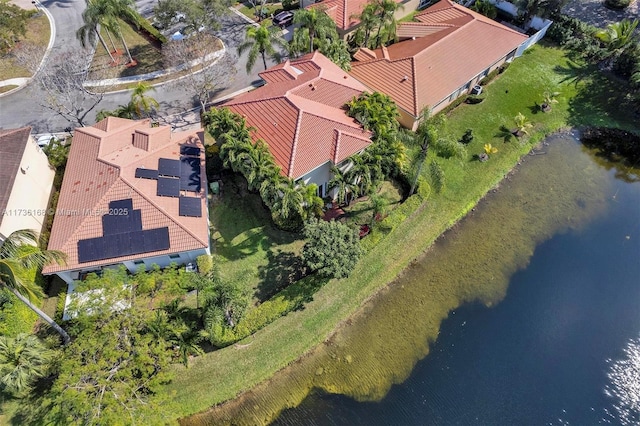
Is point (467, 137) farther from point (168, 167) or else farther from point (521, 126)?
point (168, 167)

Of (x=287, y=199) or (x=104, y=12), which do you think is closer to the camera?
(x=287, y=199)

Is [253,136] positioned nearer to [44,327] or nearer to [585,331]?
[44,327]

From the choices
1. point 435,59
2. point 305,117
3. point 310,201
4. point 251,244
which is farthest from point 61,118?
point 435,59

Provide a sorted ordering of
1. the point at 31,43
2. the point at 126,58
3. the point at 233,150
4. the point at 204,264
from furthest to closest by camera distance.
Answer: the point at 31,43 → the point at 126,58 → the point at 233,150 → the point at 204,264

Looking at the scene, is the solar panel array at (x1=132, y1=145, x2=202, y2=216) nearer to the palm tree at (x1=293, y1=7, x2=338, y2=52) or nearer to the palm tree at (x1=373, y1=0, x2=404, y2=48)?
the palm tree at (x1=293, y1=7, x2=338, y2=52)

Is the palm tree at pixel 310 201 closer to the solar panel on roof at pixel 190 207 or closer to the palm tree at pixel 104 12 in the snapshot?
the solar panel on roof at pixel 190 207

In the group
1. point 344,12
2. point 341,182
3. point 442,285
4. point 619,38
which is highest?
point 344,12

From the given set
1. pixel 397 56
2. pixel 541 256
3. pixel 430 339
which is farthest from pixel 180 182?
pixel 541 256
